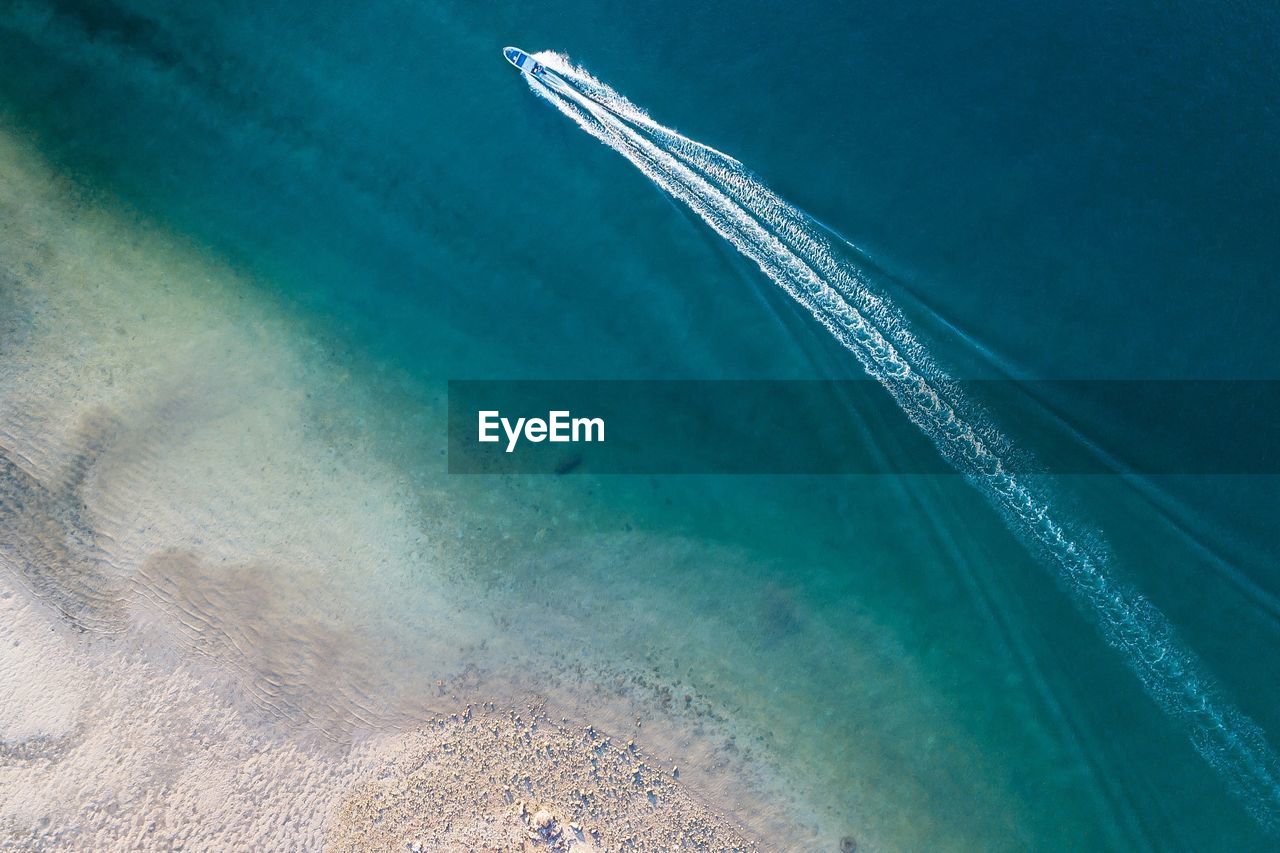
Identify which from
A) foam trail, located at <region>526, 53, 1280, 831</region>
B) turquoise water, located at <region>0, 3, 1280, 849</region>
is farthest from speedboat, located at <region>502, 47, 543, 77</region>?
turquoise water, located at <region>0, 3, 1280, 849</region>

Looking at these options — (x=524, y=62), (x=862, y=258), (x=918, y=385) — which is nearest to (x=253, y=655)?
(x=524, y=62)

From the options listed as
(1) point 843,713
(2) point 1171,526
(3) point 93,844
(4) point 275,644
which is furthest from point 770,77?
(3) point 93,844

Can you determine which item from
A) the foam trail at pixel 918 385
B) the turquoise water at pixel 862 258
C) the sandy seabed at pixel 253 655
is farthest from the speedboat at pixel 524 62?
the sandy seabed at pixel 253 655

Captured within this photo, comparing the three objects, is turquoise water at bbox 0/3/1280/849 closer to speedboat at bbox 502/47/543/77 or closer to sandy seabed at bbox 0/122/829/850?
speedboat at bbox 502/47/543/77

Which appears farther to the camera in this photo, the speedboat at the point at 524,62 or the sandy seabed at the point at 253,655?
the speedboat at the point at 524,62

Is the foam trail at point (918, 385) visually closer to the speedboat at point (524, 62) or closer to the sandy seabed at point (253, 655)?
the speedboat at point (524, 62)

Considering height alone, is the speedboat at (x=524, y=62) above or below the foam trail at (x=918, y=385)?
above

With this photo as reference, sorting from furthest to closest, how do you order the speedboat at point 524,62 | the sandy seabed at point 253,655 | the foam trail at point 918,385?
1. the speedboat at point 524,62
2. the sandy seabed at point 253,655
3. the foam trail at point 918,385

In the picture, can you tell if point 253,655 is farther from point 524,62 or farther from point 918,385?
point 918,385
